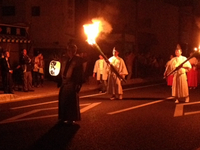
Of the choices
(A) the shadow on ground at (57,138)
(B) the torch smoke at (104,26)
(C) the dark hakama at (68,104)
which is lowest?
(A) the shadow on ground at (57,138)

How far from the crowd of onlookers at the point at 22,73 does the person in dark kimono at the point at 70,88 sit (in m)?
6.35

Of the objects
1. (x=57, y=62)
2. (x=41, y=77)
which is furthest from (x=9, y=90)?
(x=57, y=62)

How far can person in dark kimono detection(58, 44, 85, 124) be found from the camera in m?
8.41

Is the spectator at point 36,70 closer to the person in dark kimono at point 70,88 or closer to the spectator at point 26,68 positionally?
the spectator at point 26,68

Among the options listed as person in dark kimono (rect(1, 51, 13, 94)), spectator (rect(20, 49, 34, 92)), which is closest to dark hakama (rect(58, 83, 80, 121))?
person in dark kimono (rect(1, 51, 13, 94))

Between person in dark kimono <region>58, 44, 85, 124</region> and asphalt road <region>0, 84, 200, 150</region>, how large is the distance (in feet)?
0.81

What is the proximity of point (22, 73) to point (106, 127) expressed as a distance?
842 cm

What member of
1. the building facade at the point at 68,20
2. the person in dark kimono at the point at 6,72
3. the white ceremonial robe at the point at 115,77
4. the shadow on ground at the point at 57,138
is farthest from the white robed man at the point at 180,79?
the building facade at the point at 68,20

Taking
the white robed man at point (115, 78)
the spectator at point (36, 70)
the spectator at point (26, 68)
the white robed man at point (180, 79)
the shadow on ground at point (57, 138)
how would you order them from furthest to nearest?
the spectator at point (36, 70) → the spectator at point (26, 68) → the white robed man at point (115, 78) → the white robed man at point (180, 79) → the shadow on ground at point (57, 138)

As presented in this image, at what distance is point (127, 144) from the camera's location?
6.80 metres

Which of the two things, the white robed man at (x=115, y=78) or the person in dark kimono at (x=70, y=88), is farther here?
the white robed man at (x=115, y=78)

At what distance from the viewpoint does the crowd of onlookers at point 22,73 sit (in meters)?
14.3

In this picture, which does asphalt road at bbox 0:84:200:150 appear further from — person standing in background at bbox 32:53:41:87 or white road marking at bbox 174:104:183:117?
person standing in background at bbox 32:53:41:87

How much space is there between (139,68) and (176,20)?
17746 mm
